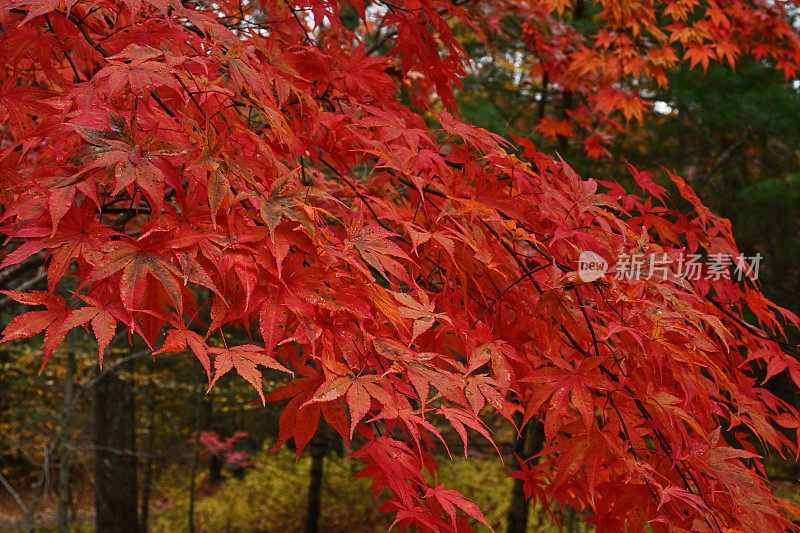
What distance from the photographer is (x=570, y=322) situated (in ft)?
5.08

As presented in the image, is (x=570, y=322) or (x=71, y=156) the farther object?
(x=570, y=322)

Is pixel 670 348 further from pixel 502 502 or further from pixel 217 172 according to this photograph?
pixel 502 502

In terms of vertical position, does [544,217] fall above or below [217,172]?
below

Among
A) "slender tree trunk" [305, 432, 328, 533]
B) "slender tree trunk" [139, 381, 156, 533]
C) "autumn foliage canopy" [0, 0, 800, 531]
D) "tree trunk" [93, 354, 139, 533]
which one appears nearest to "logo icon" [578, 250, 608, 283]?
"autumn foliage canopy" [0, 0, 800, 531]

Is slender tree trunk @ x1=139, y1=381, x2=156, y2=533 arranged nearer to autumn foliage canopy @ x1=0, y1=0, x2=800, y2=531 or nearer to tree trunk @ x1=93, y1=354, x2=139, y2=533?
tree trunk @ x1=93, y1=354, x2=139, y2=533

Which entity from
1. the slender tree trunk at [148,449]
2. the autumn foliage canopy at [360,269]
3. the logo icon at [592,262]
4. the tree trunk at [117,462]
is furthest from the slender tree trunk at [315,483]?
the logo icon at [592,262]

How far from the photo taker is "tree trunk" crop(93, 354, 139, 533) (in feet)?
24.2

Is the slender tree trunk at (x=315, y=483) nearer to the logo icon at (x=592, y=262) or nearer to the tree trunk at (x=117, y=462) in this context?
the tree trunk at (x=117, y=462)

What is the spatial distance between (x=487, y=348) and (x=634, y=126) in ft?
23.6

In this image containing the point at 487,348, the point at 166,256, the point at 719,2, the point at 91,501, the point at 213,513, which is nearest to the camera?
the point at 166,256

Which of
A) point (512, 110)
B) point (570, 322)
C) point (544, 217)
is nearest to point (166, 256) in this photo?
point (570, 322)

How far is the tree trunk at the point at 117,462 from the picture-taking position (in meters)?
7.37

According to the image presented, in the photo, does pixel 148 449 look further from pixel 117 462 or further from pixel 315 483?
pixel 315 483

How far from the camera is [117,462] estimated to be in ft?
25.1
